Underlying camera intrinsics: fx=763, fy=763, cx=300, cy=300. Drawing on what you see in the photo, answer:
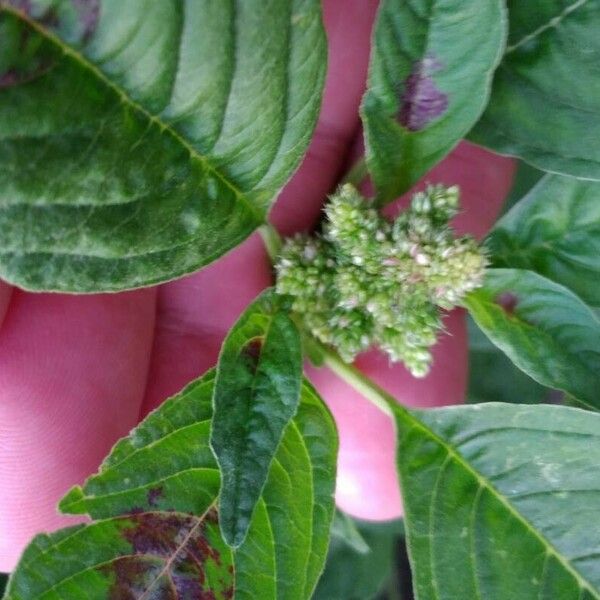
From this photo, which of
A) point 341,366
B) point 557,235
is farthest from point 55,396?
point 557,235

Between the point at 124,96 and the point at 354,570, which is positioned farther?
the point at 354,570

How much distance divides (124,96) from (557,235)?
654 millimetres

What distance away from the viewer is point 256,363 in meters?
0.94

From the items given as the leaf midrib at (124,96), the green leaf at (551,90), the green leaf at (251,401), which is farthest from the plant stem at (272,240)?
the green leaf at (551,90)

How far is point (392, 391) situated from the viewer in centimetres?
161

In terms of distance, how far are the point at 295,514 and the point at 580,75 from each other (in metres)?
0.69

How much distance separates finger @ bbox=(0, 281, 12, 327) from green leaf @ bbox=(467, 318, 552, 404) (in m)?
1.25

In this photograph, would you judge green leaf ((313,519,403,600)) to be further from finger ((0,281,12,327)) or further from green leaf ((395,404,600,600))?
finger ((0,281,12,327))

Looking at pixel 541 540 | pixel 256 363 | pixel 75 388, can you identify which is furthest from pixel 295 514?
pixel 75 388

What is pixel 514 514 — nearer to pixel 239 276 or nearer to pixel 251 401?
pixel 251 401

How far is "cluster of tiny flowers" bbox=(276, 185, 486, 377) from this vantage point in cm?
97

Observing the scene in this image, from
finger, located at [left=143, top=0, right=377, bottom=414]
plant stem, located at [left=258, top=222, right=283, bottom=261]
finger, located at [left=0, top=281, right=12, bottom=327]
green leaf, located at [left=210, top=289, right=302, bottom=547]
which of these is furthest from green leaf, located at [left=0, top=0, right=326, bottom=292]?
finger, located at [left=143, top=0, right=377, bottom=414]

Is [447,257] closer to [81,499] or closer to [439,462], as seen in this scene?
[439,462]

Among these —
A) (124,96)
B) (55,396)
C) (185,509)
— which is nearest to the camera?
(124,96)
